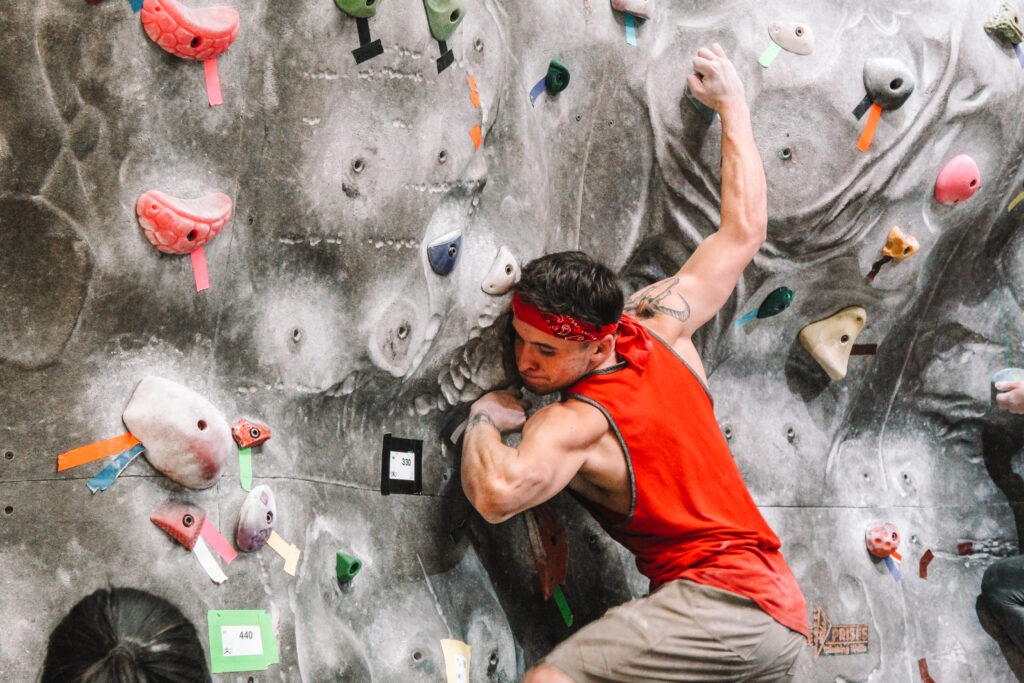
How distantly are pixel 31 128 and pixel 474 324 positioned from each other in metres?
1.27

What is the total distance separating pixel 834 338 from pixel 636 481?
4.59 feet

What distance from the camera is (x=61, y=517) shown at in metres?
2.45

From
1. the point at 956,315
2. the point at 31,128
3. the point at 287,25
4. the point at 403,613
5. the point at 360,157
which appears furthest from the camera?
the point at 956,315

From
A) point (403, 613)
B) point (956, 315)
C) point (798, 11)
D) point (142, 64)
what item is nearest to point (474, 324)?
point (403, 613)

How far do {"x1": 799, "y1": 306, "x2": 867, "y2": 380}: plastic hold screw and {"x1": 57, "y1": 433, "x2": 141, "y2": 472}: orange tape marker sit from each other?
2.44 meters

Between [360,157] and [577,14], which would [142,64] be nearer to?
[360,157]

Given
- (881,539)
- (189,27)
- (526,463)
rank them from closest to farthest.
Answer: (189,27) < (526,463) < (881,539)

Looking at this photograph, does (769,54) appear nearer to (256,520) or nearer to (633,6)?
(633,6)

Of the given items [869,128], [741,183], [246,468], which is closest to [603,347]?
[741,183]

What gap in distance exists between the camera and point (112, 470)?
252cm

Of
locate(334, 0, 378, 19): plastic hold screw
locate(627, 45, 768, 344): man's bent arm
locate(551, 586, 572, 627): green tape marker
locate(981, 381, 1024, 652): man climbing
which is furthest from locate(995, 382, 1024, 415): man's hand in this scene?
locate(334, 0, 378, 19): plastic hold screw

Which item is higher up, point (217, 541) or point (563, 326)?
point (563, 326)

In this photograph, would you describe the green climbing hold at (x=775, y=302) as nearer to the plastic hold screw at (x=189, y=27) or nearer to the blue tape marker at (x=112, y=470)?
the plastic hold screw at (x=189, y=27)

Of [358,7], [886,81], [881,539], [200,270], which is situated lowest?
[881,539]
